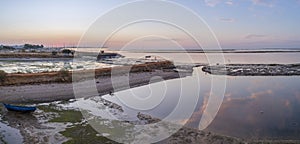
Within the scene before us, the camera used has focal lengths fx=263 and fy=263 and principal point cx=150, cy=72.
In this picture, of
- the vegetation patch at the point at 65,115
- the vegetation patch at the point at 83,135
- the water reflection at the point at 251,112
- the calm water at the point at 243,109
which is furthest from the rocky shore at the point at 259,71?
the vegetation patch at the point at 83,135

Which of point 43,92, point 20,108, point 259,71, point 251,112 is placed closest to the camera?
point 20,108

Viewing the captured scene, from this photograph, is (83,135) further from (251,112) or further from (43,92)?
(43,92)

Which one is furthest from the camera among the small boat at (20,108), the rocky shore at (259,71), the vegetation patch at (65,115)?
the rocky shore at (259,71)

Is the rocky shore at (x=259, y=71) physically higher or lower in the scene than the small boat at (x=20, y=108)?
higher

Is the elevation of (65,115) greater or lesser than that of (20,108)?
lesser

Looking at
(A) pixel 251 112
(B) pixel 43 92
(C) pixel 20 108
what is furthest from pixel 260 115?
(B) pixel 43 92

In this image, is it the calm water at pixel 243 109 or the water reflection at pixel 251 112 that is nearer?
the water reflection at pixel 251 112

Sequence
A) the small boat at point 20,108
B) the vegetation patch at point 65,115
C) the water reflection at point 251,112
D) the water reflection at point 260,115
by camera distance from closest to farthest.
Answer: the water reflection at point 260,115, the water reflection at point 251,112, the vegetation patch at point 65,115, the small boat at point 20,108

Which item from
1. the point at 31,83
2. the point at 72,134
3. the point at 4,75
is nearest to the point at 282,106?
the point at 72,134

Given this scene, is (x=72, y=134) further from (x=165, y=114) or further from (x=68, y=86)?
(x=68, y=86)

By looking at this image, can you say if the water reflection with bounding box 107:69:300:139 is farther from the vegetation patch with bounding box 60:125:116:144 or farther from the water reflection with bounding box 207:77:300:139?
the vegetation patch with bounding box 60:125:116:144

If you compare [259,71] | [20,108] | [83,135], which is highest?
[259,71]

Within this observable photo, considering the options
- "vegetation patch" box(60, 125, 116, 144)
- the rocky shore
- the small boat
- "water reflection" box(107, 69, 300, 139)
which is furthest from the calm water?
the rocky shore

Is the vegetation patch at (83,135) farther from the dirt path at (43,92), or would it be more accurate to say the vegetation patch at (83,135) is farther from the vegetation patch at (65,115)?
the dirt path at (43,92)
